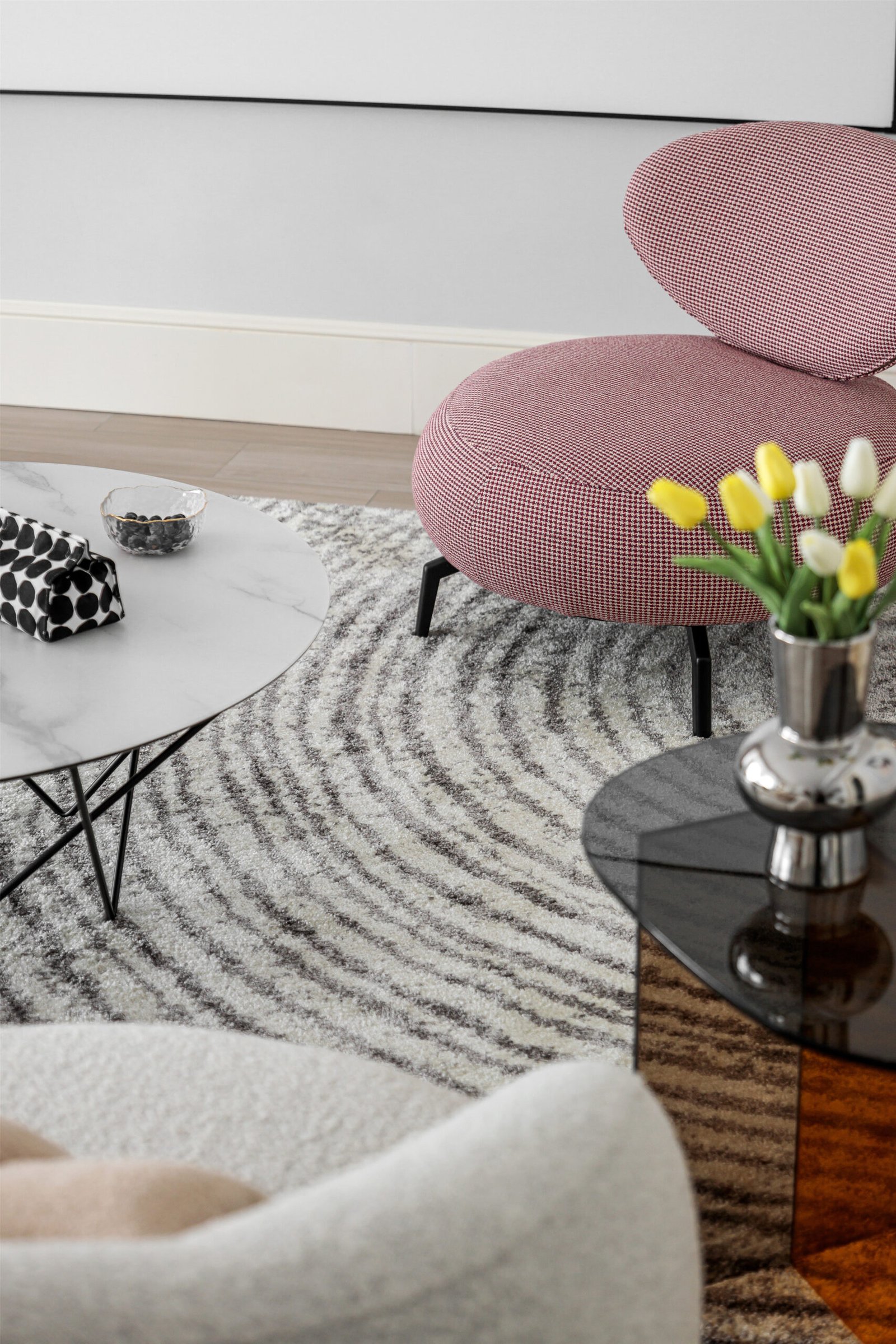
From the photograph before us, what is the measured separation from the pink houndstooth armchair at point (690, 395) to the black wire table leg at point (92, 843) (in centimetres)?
72

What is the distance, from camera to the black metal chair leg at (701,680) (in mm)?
2025

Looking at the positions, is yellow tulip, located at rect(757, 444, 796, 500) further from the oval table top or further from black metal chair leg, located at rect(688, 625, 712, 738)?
black metal chair leg, located at rect(688, 625, 712, 738)

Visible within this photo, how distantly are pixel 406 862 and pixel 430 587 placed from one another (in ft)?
2.22

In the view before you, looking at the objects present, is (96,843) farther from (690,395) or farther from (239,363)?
(239,363)

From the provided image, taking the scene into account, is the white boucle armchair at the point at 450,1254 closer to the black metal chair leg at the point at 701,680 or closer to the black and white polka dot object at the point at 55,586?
the black and white polka dot object at the point at 55,586

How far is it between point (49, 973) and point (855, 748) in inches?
39.4

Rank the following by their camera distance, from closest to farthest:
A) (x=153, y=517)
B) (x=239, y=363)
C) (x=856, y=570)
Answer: (x=856, y=570), (x=153, y=517), (x=239, y=363)

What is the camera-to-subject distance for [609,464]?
194 cm

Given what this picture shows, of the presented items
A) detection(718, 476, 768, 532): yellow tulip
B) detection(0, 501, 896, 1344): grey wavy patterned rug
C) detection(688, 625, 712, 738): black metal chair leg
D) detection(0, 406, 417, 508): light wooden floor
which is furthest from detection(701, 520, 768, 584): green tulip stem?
detection(0, 406, 417, 508): light wooden floor

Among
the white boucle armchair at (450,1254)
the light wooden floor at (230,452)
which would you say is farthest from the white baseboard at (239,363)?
the white boucle armchair at (450,1254)

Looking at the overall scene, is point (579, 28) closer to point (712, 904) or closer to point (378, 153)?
point (378, 153)

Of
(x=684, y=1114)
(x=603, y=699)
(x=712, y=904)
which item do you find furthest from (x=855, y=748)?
(x=603, y=699)

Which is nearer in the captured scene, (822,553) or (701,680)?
(822,553)

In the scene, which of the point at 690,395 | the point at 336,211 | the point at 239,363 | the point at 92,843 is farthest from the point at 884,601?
the point at 239,363
